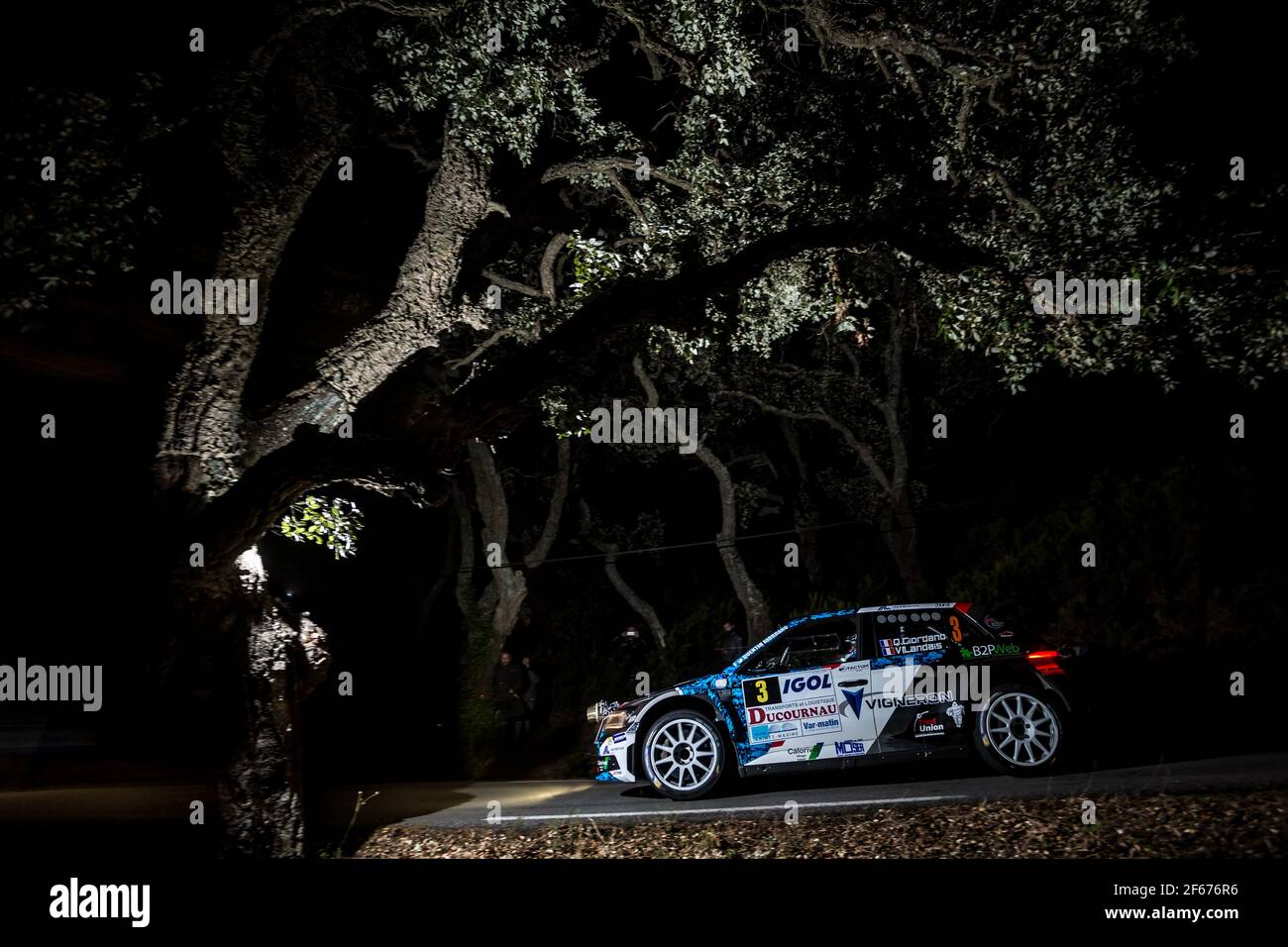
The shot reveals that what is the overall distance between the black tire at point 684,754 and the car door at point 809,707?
36 cm

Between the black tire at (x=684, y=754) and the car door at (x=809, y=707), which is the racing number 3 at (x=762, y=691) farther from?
the black tire at (x=684, y=754)

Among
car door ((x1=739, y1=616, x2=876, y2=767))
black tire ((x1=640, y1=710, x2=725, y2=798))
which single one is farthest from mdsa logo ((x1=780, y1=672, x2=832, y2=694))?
black tire ((x1=640, y1=710, x2=725, y2=798))

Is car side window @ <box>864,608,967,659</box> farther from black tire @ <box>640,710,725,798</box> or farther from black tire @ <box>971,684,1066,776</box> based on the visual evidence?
black tire @ <box>640,710,725,798</box>

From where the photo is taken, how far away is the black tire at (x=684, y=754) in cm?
961

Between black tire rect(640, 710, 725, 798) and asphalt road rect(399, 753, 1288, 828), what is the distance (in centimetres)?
17

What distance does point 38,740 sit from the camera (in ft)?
35.2

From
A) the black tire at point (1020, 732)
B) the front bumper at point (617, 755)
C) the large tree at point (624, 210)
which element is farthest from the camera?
the front bumper at point (617, 755)

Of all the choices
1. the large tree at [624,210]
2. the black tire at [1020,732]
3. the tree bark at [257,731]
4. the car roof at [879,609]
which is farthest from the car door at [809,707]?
the tree bark at [257,731]

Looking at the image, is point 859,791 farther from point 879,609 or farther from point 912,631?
point 879,609

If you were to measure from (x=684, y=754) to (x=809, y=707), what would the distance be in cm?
135

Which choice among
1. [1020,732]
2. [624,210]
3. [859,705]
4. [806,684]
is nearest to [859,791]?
[859,705]

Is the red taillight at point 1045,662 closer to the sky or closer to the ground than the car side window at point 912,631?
closer to the ground

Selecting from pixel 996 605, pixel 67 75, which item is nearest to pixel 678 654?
pixel 996 605
